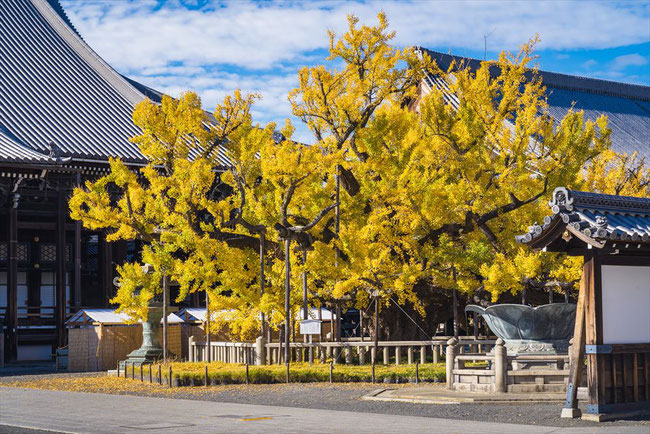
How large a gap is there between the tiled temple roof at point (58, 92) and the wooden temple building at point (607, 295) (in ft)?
79.1

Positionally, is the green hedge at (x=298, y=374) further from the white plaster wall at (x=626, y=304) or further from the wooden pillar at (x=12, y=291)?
the wooden pillar at (x=12, y=291)

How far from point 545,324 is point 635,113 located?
39.3 metres

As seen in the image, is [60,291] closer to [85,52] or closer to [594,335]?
[85,52]

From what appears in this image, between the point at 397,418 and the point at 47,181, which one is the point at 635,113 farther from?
the point at 397,418

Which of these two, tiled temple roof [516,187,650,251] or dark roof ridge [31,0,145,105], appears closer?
tiled temple roof [516,187,650,251]

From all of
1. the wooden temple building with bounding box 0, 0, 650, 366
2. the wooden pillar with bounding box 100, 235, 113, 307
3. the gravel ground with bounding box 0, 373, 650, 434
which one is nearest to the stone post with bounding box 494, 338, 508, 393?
the gravel ground with bounding box 0, 373, 650, 434

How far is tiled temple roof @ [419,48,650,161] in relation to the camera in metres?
47.7

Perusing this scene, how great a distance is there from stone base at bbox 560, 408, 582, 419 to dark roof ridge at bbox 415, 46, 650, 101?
1410 inches

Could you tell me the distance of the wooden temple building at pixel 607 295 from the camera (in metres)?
13.0

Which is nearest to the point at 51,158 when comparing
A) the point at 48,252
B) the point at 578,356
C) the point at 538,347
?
the point at 48,252

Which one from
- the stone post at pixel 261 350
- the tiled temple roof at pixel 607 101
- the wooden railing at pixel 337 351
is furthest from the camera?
the tiled temple roof at pixel 607 101

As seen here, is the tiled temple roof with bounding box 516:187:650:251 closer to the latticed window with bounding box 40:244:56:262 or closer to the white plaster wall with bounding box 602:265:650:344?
the white plaster wall with bounding box 602:265:650:344

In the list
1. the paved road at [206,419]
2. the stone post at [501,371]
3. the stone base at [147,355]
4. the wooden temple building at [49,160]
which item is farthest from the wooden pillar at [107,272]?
the stone post at [501,371]

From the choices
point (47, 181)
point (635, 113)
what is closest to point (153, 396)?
point (47, 181)
